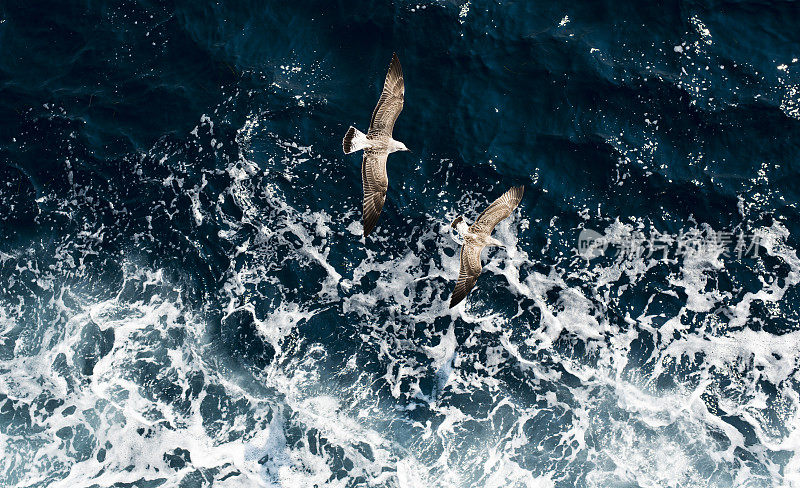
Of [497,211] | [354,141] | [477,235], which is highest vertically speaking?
[354,141]

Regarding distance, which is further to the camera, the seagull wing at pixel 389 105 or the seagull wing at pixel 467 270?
the seagull wing at pixel 467 270

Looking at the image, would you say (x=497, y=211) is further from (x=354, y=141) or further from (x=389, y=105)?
(x=354, y=141)

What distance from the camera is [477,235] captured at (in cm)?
2033

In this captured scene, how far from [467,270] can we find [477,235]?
4.17 feet

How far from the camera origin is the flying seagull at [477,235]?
20.3m

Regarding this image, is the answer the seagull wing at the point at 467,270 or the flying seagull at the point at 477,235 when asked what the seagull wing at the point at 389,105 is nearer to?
the flying seagull at the point at 477,235

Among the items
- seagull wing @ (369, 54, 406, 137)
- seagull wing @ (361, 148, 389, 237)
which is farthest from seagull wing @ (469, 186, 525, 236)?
seagull wing @ (369, 54, 406, 137)

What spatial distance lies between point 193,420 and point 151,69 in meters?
12.2

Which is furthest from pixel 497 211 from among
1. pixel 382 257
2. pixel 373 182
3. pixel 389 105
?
pixel 389 105

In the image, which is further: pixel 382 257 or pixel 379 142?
pixel 382 257

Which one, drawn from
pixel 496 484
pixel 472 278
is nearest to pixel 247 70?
pixel 472 278

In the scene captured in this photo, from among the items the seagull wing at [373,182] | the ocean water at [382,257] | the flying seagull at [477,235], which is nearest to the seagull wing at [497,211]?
the flying seagull at [477,235]

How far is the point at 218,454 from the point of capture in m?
23.1

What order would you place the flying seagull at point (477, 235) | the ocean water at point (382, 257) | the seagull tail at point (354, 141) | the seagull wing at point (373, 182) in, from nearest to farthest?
the seagull tail at point (354, 141), the seagull wing at point (373, 182), the flying seagull at point (477, 235), the ocean water at point (382, 257)
